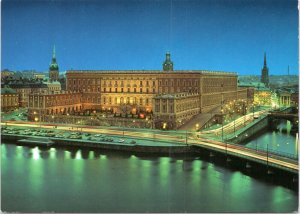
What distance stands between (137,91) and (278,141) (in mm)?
5547

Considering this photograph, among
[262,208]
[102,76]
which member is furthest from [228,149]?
[102,76]

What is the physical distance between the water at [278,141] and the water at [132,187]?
2228 millimetres

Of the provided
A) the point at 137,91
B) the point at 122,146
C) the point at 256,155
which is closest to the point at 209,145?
the point at 256,155

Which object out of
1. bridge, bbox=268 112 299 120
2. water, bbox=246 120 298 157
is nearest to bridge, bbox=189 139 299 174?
water, bbox=246 120 298 157

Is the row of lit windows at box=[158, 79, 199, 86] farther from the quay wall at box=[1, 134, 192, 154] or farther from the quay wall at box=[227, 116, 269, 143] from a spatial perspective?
the quay wall at box=[1, 134, 192, 154]

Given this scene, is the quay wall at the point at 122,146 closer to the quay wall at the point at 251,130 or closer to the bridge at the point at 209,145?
the bridge at the point at 209,145

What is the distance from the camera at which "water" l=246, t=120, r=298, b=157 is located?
10.8 metres

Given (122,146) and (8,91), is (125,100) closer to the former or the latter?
(8,91)

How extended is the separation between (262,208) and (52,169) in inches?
164

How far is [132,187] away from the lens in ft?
25.0

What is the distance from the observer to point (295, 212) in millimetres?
5875

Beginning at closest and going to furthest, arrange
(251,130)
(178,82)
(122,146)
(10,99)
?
(122,146), (251,130), (178,82), (10,99)

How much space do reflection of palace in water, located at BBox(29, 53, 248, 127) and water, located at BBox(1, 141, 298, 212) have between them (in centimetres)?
434

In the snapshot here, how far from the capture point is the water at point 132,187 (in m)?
6.62
